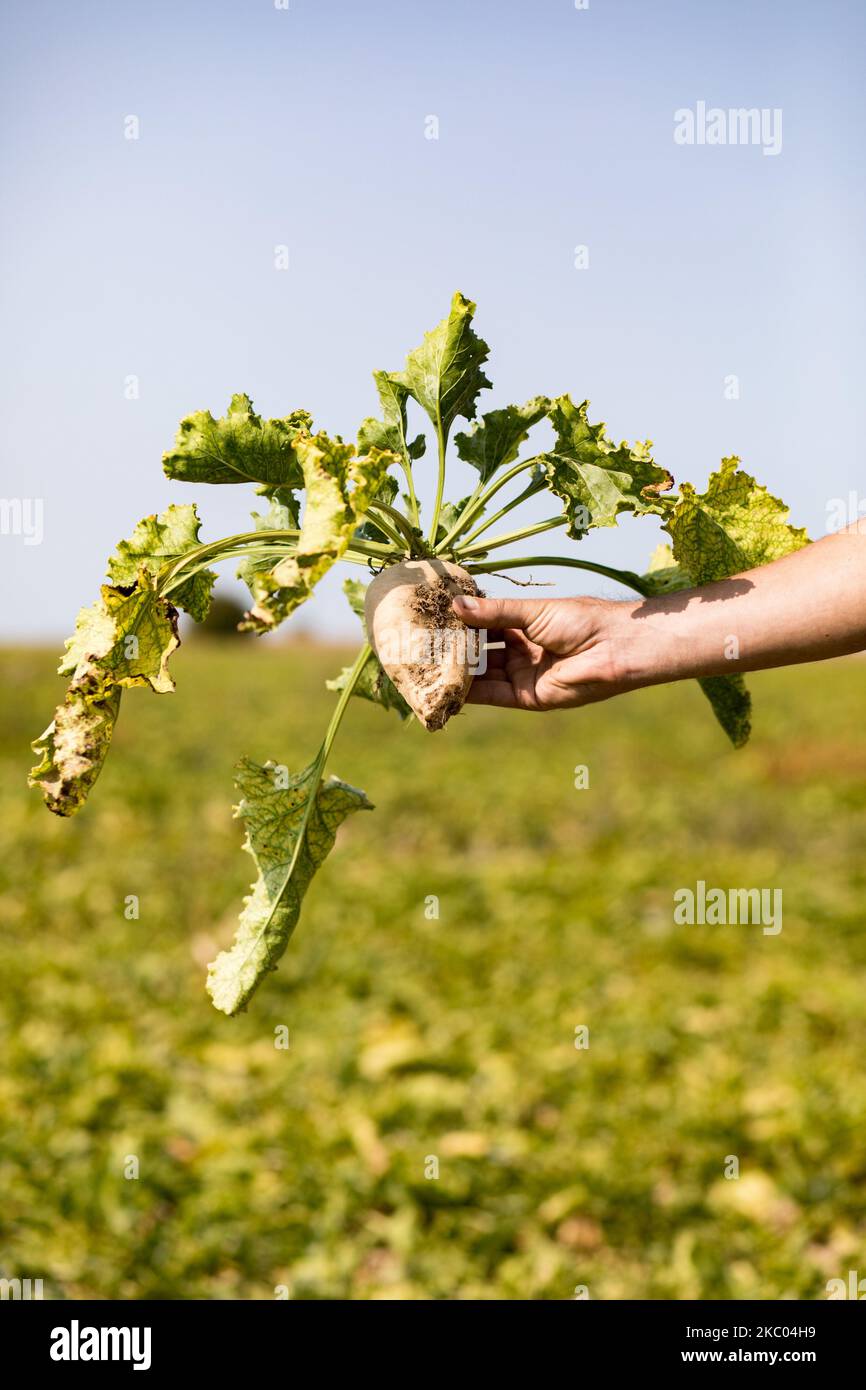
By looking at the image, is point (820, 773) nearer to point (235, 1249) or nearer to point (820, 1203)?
point (820, 1203)

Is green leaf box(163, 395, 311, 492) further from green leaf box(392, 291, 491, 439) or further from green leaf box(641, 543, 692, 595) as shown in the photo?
green leaf box(641, 543, 692, 595)

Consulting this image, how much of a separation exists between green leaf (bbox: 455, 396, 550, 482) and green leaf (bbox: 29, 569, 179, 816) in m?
0.40

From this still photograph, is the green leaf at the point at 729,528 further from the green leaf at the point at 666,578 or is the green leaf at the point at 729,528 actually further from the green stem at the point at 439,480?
the green stem at the point at 439,480

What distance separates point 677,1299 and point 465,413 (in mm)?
3070

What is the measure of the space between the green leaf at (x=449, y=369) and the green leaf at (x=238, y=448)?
171 mm

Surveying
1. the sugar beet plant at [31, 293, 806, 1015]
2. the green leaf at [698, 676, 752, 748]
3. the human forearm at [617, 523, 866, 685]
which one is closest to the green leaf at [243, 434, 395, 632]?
the sugar beet plant at [31, 293, 806, 1015]

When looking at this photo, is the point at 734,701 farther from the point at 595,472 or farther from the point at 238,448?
the point at 238,448

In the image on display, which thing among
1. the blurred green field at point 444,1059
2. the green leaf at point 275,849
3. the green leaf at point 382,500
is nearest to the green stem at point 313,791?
the green leaf at point 275,849

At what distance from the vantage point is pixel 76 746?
3.75ft

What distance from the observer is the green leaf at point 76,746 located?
1137 millimetres

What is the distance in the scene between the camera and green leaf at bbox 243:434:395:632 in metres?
0.99

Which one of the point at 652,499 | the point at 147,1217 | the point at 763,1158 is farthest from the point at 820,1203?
the point at 652,499

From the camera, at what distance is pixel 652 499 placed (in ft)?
4.08

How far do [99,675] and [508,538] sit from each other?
0.48 m
